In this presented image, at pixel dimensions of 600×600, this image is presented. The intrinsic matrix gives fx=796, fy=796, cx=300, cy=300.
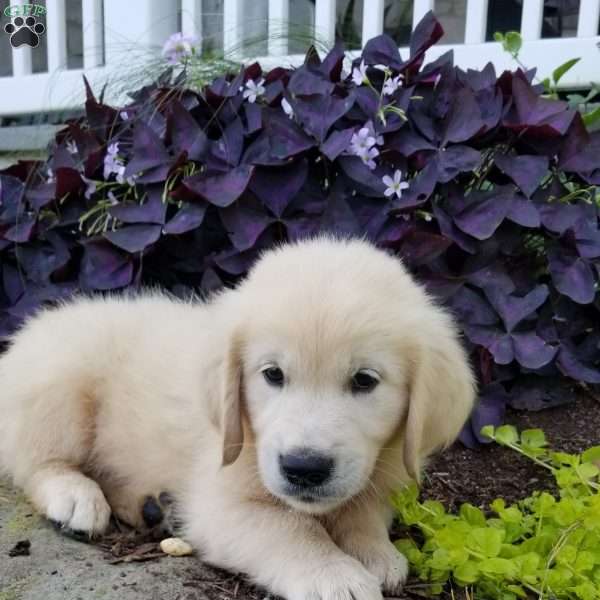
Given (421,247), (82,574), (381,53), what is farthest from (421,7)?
(82,574)

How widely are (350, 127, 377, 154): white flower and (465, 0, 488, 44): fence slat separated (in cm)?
229

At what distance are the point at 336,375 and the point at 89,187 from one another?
209 cm

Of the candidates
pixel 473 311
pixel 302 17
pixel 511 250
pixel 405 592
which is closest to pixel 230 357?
pixel 405 592

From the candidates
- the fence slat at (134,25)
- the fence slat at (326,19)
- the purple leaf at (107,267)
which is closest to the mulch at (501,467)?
the purple leaf at (107,267)

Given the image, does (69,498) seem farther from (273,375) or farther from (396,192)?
(396,192)

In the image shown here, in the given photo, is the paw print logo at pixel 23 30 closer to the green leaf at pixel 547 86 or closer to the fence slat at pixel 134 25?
the fence slat at pixel 134 25

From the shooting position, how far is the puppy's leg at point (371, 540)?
2480mm

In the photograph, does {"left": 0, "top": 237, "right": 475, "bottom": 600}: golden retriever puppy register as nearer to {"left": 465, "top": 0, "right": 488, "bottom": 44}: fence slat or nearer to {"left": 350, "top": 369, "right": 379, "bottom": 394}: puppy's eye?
{"left": 350, "top": 369, "right": 379, "bottom": 394}: puppy's eye

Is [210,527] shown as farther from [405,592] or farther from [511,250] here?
[511,250]

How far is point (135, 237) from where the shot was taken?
11.9 ft

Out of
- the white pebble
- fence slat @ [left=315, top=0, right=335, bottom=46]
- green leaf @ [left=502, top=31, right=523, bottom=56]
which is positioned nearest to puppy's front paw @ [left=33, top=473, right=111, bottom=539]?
the white pebble

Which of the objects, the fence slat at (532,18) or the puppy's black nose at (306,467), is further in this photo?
the fence slat at (532,18)

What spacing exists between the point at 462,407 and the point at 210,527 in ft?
2.97

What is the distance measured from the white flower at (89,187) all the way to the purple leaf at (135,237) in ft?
1.04
